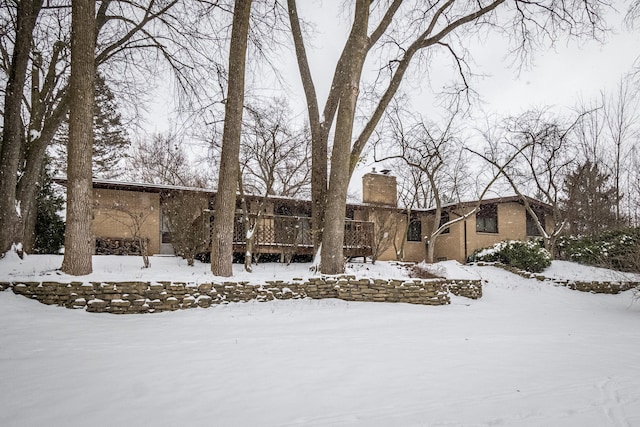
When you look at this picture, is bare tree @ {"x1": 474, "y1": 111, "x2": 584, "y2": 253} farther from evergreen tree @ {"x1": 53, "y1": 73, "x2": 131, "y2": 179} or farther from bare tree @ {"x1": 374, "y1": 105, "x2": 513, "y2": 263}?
evergreen tree @ {"x1": 53, "y1": 73, "x2": 131, "y2": 179}

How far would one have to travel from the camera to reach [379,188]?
61.3 feet

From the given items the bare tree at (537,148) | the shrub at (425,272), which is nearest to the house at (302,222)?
the bare tree at (537,148)

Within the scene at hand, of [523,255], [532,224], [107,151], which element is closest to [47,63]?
[107,151]

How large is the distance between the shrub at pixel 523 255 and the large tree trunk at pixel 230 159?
10731 millimetres

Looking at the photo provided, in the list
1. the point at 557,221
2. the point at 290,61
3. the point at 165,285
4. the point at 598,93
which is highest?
the point at 598,93

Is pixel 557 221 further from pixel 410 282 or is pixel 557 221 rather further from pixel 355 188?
pixel 355 188

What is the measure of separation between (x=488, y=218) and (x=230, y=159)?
16477 mm

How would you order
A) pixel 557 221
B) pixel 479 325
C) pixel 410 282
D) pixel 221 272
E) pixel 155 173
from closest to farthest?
pixel 479 325, pixel 221 272, pixel 410 282, pixel 557 221, pixel 155 173

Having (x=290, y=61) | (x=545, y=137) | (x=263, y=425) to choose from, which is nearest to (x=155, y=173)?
(x=290, y=61)

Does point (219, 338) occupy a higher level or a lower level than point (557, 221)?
lower

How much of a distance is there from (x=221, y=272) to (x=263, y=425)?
5.57 meters

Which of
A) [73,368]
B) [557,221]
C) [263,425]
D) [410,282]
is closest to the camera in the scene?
[263,425]

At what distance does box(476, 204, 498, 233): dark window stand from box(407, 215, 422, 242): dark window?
3104 mm

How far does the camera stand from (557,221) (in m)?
15.7
